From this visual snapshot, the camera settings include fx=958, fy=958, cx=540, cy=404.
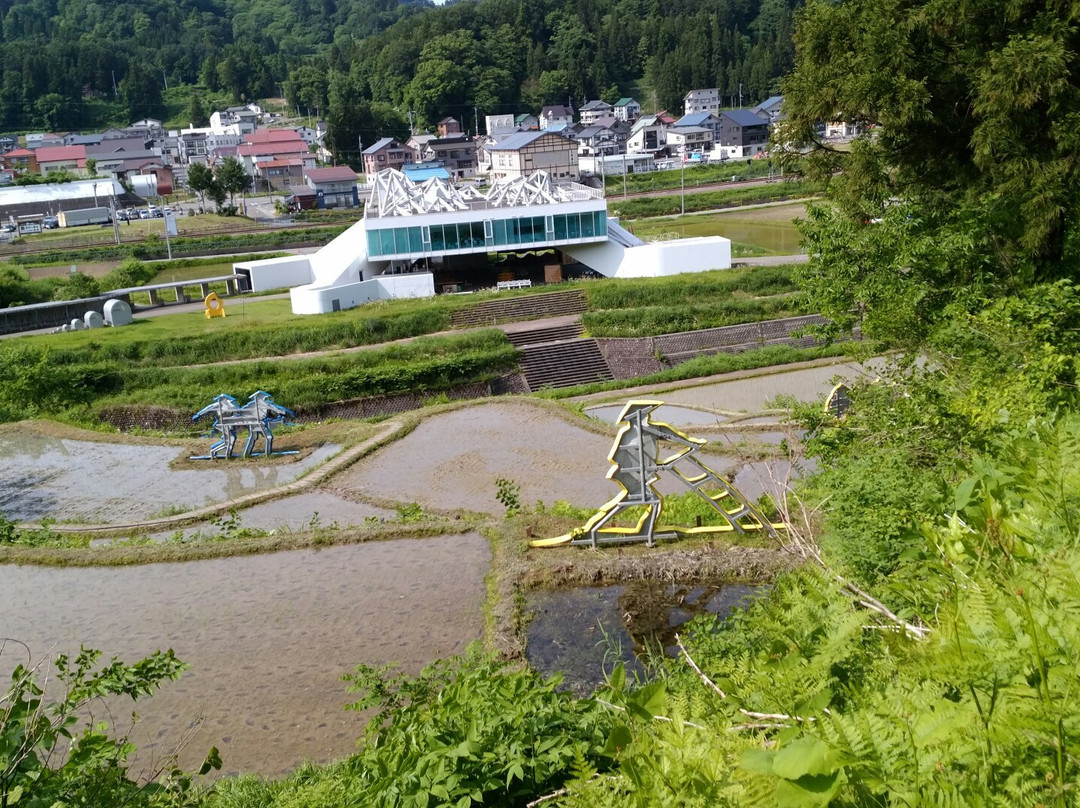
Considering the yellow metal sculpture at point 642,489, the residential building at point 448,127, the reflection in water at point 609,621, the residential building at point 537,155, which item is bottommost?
the reflection in water at point 609,621

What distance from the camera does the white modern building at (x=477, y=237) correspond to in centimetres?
3294

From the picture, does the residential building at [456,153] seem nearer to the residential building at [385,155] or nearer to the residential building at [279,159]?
the residential building at [385,155]

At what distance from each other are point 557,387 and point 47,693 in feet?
54.2

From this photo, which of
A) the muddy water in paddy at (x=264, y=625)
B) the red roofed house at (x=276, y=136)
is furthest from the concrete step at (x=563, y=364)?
the red roofed house at (x=276, y=136)

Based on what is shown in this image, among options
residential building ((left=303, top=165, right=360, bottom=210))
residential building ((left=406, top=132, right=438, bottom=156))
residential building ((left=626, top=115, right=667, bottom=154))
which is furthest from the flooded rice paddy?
residential building ((left=626, top=115, right=667, bottom=154))

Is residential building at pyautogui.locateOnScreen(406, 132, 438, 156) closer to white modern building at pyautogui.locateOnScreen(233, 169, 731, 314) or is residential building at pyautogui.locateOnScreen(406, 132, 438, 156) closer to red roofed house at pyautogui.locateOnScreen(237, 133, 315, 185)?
red roofed house at pyautogui.locateOnScreen(237, 133, 315, 185)

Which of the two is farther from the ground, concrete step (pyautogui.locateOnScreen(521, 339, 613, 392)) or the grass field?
the grass field

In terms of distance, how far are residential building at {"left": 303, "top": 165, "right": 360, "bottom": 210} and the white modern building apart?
3217 cm

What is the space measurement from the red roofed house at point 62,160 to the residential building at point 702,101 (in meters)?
55.0

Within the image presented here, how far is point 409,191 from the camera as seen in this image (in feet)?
111

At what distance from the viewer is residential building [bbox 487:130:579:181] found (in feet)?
225

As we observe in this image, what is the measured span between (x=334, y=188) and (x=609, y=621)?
198ft

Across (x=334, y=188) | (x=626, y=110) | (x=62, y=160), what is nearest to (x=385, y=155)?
(x=334, y=188)

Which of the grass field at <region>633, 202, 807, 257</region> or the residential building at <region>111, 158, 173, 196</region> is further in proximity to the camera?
the residential building at <region>111, 158, 173, 196</region>
